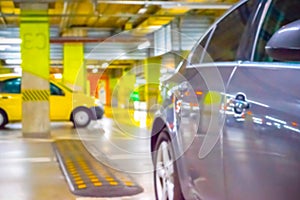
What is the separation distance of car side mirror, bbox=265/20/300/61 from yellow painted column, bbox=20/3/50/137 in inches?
358

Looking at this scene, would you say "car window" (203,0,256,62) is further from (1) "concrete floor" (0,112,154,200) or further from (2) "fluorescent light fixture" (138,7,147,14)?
(2) "fluorescent light fixture" (138,7,147,14)

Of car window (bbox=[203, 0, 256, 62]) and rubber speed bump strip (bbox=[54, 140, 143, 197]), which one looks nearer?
car window (bbox=[203, 0, 256, 62])

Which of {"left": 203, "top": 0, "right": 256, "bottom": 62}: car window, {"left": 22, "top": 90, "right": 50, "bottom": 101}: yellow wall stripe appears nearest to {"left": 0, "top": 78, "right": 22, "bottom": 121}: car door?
{"left": 22, "top": 90, "right": 50, "bottom": 101}: yellow wall stripe

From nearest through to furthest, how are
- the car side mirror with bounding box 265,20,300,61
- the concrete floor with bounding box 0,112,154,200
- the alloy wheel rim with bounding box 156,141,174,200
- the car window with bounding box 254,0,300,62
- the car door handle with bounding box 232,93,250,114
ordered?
the car side mirror with bounding box 265,20,300,61 → the car door handle with bounding box 232,93,250,114 → the car window with bounding box 254,0,300,62 → the alloy wheel rim with bounding box 156,141,174,200 → the concrete floor with bounding box 0,112,154,200

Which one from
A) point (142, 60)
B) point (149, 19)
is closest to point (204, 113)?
point (142, 60)

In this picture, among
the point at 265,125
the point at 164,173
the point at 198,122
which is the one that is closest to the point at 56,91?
the point at 164,173

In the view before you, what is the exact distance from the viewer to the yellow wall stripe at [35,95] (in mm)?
10297

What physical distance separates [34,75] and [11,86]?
241cm

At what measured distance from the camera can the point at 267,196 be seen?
174 cm

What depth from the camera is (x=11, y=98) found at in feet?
40.8

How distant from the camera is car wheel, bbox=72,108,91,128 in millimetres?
11688

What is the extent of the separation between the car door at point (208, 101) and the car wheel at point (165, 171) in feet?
0.53

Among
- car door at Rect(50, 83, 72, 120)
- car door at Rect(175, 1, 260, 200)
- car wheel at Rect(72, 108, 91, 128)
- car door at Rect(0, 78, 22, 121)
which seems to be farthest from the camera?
car door at Rect(50, 83, 72, 120)

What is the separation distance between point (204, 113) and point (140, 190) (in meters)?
2.24
